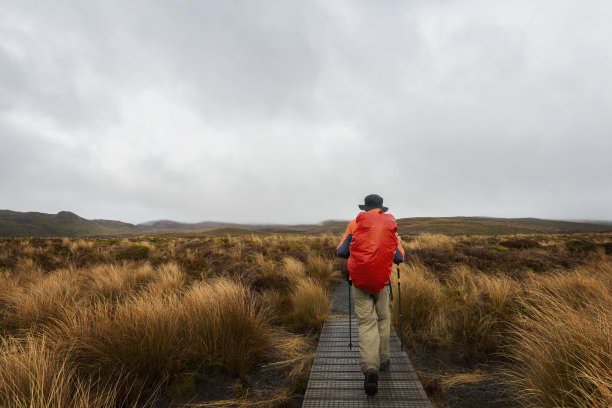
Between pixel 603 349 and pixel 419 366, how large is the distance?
7.40 feet

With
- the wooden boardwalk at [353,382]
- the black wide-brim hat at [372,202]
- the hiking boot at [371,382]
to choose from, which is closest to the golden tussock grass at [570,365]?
the wooden boardwalk at [353,382]

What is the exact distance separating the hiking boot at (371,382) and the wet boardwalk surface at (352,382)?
0.39 ft

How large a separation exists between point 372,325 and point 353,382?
84 cm

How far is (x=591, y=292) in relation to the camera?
16.1 ft

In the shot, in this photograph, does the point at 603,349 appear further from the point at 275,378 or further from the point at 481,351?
the point at 275,378

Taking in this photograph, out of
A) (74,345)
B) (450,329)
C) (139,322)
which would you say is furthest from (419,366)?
(74,345)

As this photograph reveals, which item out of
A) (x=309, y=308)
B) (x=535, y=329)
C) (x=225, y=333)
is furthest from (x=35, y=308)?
(x=535, y=329)

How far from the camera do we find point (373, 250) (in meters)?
3.06

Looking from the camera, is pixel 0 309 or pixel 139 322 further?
pixel 0 309

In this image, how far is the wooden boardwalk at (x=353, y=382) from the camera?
2979 mm

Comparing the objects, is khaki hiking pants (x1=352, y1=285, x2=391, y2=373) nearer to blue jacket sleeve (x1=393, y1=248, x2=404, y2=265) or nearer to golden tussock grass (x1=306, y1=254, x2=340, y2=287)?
blue jacket sleeve (x1=393, y1=248, x2=404, y2=265)

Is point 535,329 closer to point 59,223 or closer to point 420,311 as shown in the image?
point 420,311

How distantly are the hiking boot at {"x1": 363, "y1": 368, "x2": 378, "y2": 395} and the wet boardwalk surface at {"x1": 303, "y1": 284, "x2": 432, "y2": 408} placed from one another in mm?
A: 118

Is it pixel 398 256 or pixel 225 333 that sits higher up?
pixel 398 256
